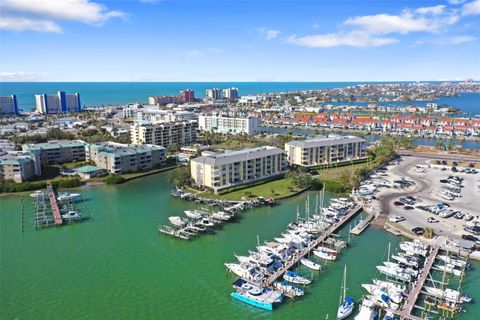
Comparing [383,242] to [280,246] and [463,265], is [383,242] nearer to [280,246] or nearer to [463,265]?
[463,265]

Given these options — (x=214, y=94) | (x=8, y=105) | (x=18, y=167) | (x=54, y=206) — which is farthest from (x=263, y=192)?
(x=214, y=94)

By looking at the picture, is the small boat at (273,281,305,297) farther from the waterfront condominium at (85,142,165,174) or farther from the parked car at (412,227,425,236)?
the waterfront condominium at (85,142,165,174)

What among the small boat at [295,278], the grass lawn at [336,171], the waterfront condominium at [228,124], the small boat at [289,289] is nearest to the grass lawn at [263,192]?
the grass lawn at [336,171]

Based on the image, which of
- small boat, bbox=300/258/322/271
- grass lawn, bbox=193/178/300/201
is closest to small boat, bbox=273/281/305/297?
small boat, bbox=300/258/322/271

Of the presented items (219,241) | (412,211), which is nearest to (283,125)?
(412,211)

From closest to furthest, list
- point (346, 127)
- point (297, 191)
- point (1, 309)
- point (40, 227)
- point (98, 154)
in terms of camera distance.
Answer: point (1, 309), point (40, 227), point (297, 191), point (98, 154), point (346, 127)

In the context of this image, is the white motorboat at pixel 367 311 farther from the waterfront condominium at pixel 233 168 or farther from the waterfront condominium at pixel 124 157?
the waterfront condominium at pixel 124 157
